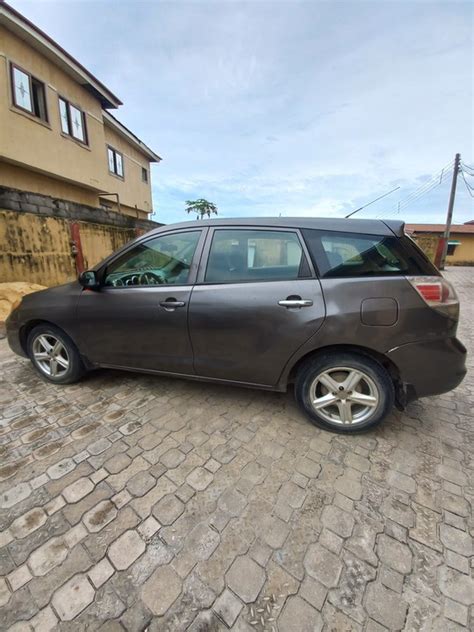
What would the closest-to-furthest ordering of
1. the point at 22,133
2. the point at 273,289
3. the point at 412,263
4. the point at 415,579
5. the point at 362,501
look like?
the point at 415,579
the point at 362,501
the point at 412,263
the point at 273,289
the point at 22,133

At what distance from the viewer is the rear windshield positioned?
1.94 meters

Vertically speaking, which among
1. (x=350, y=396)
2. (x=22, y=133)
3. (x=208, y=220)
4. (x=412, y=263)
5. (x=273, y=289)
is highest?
(x=22, y=133)

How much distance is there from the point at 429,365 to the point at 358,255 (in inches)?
36.1

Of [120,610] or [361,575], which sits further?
[361,575]

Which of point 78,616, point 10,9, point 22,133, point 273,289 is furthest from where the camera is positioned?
point 22,133

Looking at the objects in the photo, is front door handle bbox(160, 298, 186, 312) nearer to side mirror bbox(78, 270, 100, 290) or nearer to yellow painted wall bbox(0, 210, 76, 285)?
side mirror bbox(78, 270, 100, 290)

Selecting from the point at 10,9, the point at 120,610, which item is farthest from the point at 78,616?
the point at 10,9

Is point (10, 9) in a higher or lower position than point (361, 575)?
higher

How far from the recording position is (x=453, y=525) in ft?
4.82

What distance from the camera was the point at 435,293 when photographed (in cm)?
187

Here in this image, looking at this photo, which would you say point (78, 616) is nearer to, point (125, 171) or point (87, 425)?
point (87, 425)

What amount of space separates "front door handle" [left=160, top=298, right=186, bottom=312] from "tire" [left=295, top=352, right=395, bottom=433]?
110 centimetres

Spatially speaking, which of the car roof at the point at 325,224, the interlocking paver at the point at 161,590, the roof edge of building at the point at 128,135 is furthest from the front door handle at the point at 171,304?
the roof edge of building at the point at 128,135

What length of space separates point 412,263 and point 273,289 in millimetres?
977
